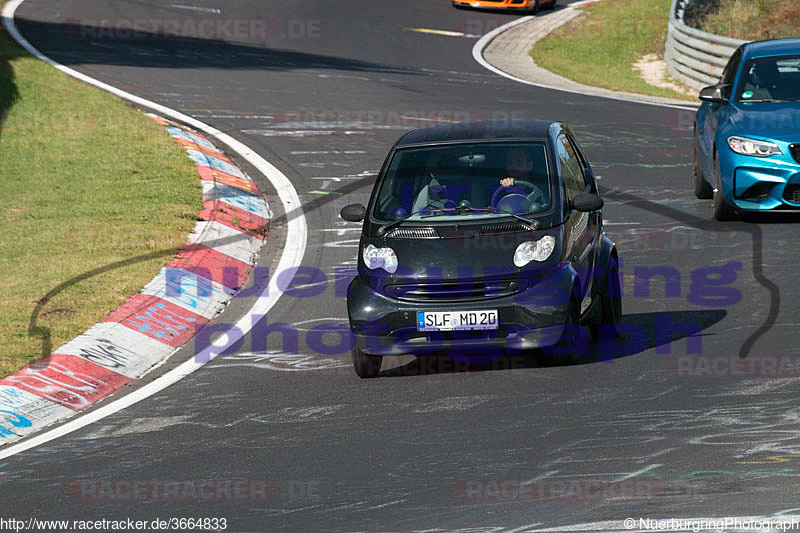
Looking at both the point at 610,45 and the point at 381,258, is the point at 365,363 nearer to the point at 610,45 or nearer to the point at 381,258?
the point at 381,258

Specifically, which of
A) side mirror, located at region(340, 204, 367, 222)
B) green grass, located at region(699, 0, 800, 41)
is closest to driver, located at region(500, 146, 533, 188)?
side mirror, located at region(340, 204, 367, 222)

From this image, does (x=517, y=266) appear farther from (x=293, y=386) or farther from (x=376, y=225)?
(x=293, y=386)

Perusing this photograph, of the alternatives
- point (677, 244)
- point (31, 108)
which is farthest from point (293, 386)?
point (31, 108)

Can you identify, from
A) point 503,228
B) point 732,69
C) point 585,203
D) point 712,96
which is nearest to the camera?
point 503,228

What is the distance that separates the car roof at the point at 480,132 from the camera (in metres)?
9.89

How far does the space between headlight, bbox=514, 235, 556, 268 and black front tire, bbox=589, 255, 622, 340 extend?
1.01 metres

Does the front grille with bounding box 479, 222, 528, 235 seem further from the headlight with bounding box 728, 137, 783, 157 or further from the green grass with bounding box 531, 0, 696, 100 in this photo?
the green grass with bounding box 531, 0, 696, 100

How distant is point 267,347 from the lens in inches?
407

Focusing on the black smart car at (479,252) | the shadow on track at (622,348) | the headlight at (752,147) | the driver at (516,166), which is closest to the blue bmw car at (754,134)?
the headlight at (752,147)

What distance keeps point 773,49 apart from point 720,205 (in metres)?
2.23

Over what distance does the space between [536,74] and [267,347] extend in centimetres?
2020

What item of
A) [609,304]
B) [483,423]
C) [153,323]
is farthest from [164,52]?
[483,423]

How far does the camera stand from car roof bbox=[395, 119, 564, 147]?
32.4 ft

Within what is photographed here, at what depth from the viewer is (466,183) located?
9.67m
